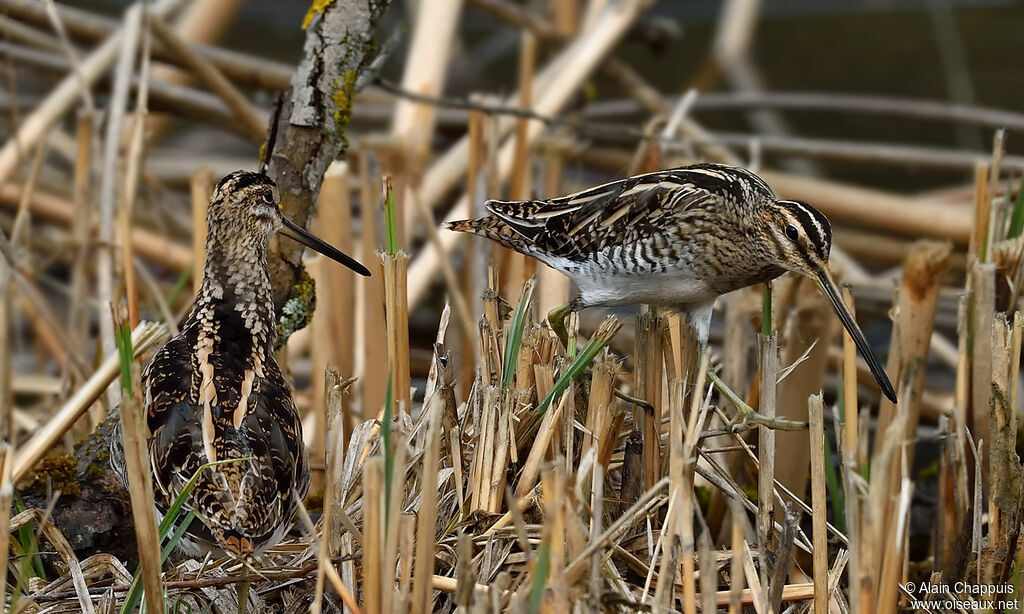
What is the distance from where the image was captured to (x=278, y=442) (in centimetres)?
287

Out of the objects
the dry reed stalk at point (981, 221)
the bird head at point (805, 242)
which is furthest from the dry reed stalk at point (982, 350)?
the bird head at point (805, 242)

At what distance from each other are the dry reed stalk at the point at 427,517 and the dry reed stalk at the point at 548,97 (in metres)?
2.77

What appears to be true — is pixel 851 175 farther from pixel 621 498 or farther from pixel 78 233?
pixel 621 498

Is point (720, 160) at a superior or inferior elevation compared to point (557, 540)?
superior

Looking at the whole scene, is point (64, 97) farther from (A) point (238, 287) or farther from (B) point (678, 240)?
(B) point (678, 240)

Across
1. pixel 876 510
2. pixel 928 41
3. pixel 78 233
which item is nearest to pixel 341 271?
pixel 78 233

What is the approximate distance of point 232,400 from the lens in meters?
2.89

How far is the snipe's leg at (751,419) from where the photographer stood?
9.47ft

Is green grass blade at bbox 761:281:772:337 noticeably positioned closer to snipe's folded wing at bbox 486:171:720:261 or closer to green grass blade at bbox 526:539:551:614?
snipe's folded wing at bbox 486:171:720:261

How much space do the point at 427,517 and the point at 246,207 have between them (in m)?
1.19

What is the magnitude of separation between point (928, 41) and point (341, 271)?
906 cm

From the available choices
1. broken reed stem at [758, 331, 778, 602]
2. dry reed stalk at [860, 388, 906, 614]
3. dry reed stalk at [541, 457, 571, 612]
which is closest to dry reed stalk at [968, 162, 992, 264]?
broken reed stem at [758, 331, 778, 602]

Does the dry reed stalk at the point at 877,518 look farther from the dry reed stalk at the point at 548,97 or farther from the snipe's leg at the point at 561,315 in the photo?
the dry reed stalk at the point at 548,97

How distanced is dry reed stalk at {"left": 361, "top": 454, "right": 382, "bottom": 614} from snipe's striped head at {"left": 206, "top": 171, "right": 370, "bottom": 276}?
99cm
